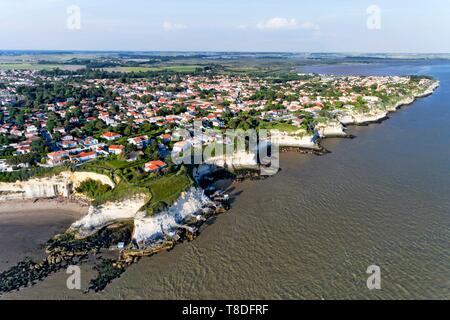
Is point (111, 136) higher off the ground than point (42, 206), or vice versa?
point (111, 136)

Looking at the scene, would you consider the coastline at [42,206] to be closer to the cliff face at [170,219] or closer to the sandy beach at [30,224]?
the sandy beach at [30,224]

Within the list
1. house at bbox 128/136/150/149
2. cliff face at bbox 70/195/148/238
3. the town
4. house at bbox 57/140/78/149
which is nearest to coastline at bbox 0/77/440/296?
the town

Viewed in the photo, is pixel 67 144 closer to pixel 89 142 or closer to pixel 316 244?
pixel 89 142

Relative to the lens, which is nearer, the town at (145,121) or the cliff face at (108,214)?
the cliff face at (108,214)

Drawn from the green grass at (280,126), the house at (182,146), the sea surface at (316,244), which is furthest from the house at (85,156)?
the green grass at (280,126)

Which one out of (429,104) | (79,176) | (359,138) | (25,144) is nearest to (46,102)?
(25,144)

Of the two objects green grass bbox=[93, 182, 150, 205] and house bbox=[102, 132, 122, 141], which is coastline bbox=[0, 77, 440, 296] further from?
house bbox=[102, 132, 122, 141]

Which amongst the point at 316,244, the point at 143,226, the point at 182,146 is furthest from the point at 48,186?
the point at 316,244
